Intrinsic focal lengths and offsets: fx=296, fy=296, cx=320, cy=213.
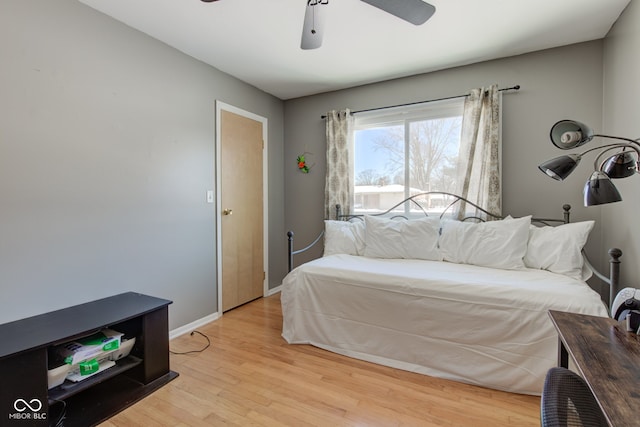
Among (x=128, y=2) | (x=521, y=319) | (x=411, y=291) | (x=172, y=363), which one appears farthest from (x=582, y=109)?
(x=172, y=363)

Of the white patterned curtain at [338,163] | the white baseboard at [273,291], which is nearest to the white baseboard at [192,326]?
the white baseboard at [273,291]

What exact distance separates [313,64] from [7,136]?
2312 mm

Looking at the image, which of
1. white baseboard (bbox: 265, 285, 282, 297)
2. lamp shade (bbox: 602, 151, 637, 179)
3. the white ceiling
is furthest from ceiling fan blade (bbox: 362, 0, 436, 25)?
white baseboard (bbox: 265, 285, 282, 297)

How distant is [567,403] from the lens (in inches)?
24.2

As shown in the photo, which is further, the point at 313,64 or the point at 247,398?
the point at 313,64

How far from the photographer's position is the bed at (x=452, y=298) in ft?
5.70

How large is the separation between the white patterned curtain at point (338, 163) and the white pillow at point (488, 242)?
119 cm

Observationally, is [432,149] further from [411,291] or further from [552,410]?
[552,410]

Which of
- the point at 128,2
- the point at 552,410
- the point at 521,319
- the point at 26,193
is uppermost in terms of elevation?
the point at 128,2

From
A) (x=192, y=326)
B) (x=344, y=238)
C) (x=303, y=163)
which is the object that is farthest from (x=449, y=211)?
Answer: (x=192, y=326)

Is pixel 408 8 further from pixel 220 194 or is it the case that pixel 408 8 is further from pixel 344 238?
pixel 220 194

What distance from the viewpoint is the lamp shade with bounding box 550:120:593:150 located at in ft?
4.25

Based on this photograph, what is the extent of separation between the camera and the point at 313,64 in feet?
9.44

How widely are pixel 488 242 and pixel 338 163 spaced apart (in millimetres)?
1753
